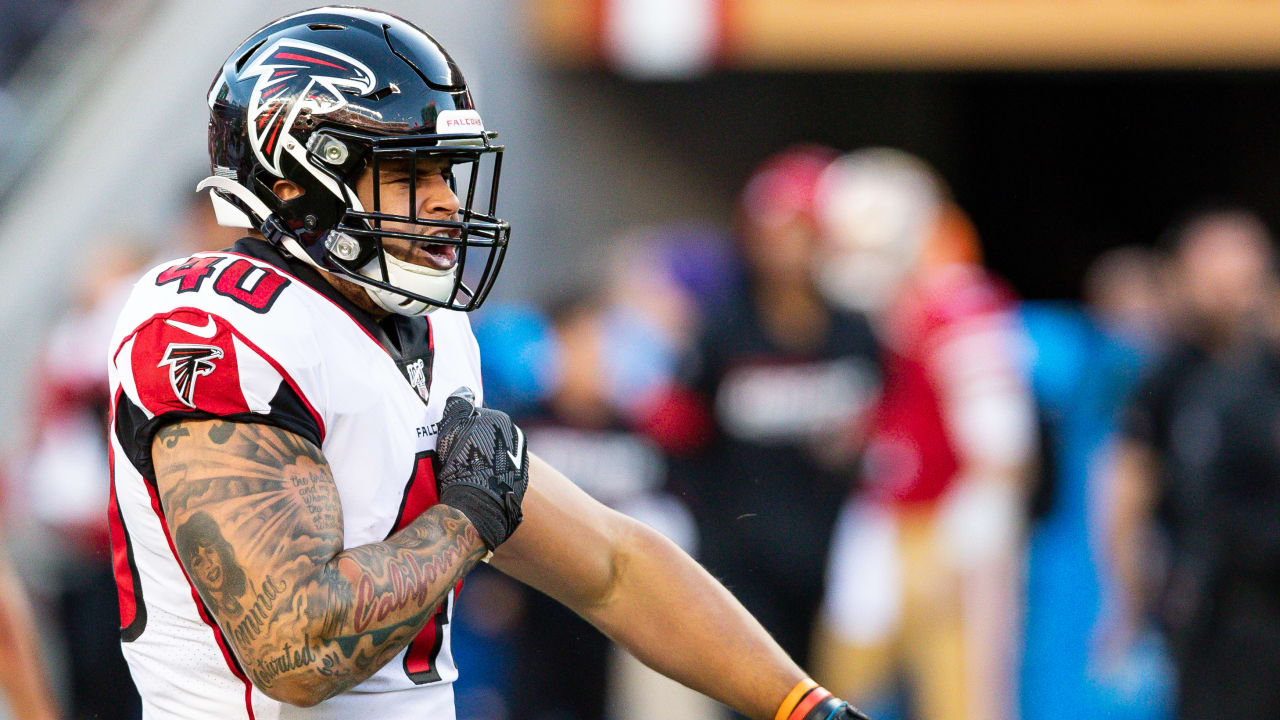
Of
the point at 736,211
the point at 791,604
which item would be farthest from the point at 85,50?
the point at 791,604

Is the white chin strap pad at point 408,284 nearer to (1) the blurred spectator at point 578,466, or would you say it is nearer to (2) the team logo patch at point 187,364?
(2) the team logo patch at point 187,364

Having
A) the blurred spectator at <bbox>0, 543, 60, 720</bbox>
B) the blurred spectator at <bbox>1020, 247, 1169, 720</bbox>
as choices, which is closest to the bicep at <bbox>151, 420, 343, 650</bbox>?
the blurred spectator at <bbox>0, 543, 60, 720</bbox>

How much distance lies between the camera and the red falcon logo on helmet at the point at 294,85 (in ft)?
8.45

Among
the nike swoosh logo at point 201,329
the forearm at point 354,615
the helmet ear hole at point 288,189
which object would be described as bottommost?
the forearm at point 354,615

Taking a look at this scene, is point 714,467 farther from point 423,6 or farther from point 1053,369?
point 423,6

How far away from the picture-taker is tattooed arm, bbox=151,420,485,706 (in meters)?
2.25

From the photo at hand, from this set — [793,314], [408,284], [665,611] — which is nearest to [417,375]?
[408,284]

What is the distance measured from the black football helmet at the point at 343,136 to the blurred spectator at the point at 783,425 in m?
3.83

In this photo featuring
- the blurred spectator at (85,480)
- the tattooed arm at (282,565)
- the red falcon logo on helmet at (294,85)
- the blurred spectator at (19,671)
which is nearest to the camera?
the tattooed arm at (282,565)

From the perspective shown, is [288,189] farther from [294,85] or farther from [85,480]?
[85,480]

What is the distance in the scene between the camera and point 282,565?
2248 mm

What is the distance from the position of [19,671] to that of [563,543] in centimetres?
152

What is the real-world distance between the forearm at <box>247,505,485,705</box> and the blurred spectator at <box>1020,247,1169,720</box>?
4937 mm

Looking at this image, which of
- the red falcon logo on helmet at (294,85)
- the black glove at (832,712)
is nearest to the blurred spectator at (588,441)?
the black glove at (832,712)
